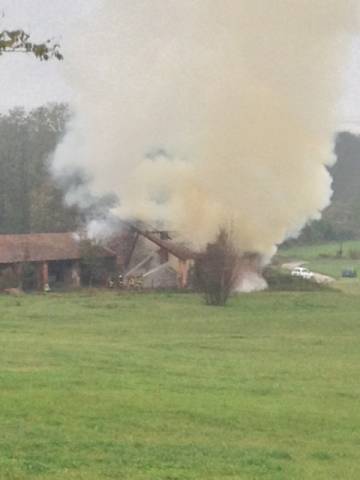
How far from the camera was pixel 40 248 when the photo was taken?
53.9m

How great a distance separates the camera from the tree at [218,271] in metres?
41.9

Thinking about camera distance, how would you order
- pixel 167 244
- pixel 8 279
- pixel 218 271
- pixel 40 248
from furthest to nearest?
pixel 40 248 < pixel 167 244 < pixel 8 279 < pixel 218 271

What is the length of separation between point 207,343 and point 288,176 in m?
24.4

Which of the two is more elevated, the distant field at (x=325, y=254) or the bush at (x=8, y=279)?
the distant field at (x=325, y=254)

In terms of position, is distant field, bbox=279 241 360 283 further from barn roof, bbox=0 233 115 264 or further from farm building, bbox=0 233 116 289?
farm building, bbox=0 233 116 289

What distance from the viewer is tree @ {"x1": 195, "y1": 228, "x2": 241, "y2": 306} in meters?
41.9

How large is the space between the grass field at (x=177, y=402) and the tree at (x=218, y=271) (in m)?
11.1

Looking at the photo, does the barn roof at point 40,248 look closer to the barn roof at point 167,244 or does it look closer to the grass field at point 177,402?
the barn roof at point 167,244

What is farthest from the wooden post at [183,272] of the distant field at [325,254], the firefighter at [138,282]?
the distant field at [325,254]

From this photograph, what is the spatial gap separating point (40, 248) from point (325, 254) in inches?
1408

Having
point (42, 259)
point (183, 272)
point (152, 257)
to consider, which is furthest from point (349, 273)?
point (42, 259)

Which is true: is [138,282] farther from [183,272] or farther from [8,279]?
[8,279]

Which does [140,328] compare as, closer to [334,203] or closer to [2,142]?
[2,142]

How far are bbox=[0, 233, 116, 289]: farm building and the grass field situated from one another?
20923mm
